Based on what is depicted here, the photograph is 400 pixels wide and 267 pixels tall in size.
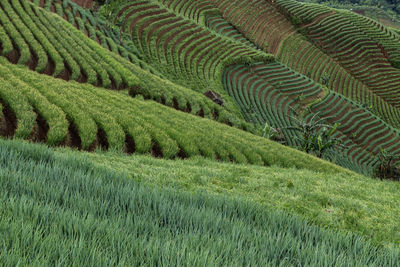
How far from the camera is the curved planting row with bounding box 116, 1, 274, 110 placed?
134 ft

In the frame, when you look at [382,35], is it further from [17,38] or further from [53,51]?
[17,38]

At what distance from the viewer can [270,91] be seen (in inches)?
1960

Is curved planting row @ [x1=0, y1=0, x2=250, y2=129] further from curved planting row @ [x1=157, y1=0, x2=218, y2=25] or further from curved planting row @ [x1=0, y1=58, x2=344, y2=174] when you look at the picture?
curved planting row @ [x1=157, y1=0, x2=218, y2=25]

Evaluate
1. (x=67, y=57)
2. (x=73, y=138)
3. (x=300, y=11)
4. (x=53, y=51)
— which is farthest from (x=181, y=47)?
(x=300, y=11)

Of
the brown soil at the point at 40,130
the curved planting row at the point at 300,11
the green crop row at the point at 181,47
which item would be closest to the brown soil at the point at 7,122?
the brown soil at the point at 40,130

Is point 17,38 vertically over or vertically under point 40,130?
over

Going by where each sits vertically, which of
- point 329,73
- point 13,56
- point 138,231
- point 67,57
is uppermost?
point 138,231

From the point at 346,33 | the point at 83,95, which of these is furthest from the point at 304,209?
the point at 346,33

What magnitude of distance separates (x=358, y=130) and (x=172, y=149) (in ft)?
167

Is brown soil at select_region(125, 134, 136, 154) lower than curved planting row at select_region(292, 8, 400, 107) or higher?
lower

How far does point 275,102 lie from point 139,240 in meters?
48.9

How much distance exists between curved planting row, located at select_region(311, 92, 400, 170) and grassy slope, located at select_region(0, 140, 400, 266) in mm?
47532

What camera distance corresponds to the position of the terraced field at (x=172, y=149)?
1.96m

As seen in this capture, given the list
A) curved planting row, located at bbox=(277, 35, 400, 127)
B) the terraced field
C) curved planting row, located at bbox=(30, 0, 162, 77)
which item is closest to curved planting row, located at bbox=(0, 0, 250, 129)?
the terraced field
